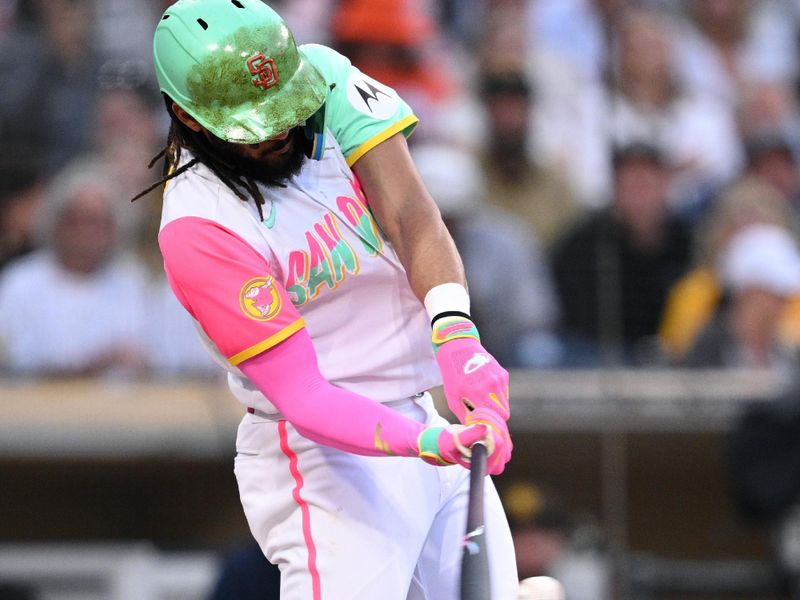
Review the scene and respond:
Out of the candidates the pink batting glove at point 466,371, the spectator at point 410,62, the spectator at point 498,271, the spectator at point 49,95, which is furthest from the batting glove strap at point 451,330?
the spectator at point 49,95

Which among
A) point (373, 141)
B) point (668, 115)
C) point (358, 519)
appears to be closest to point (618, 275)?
point (668, 115)

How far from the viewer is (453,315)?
8.16ft

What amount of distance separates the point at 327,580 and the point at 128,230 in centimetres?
250

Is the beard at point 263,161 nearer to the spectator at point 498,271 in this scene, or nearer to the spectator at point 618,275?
the spectator at point 498,271

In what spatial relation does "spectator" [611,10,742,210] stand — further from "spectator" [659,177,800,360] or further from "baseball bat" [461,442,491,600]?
"baseball bat" [461,442,491,600]

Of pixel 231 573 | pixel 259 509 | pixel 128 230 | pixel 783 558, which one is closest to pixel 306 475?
pixel 259 509

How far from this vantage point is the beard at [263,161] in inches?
97.8

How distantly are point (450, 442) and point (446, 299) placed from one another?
0.29m

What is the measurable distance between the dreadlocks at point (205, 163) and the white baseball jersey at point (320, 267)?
1 cm

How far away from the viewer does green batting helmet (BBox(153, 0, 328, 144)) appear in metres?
2.38

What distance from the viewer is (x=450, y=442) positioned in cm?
233

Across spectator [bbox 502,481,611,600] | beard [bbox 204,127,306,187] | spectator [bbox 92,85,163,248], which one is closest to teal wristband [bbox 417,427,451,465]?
beard [bbox 204,127,306,187]

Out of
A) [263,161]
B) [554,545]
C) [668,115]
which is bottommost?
[554,545]

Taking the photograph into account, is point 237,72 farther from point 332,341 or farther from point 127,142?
point 127,142
